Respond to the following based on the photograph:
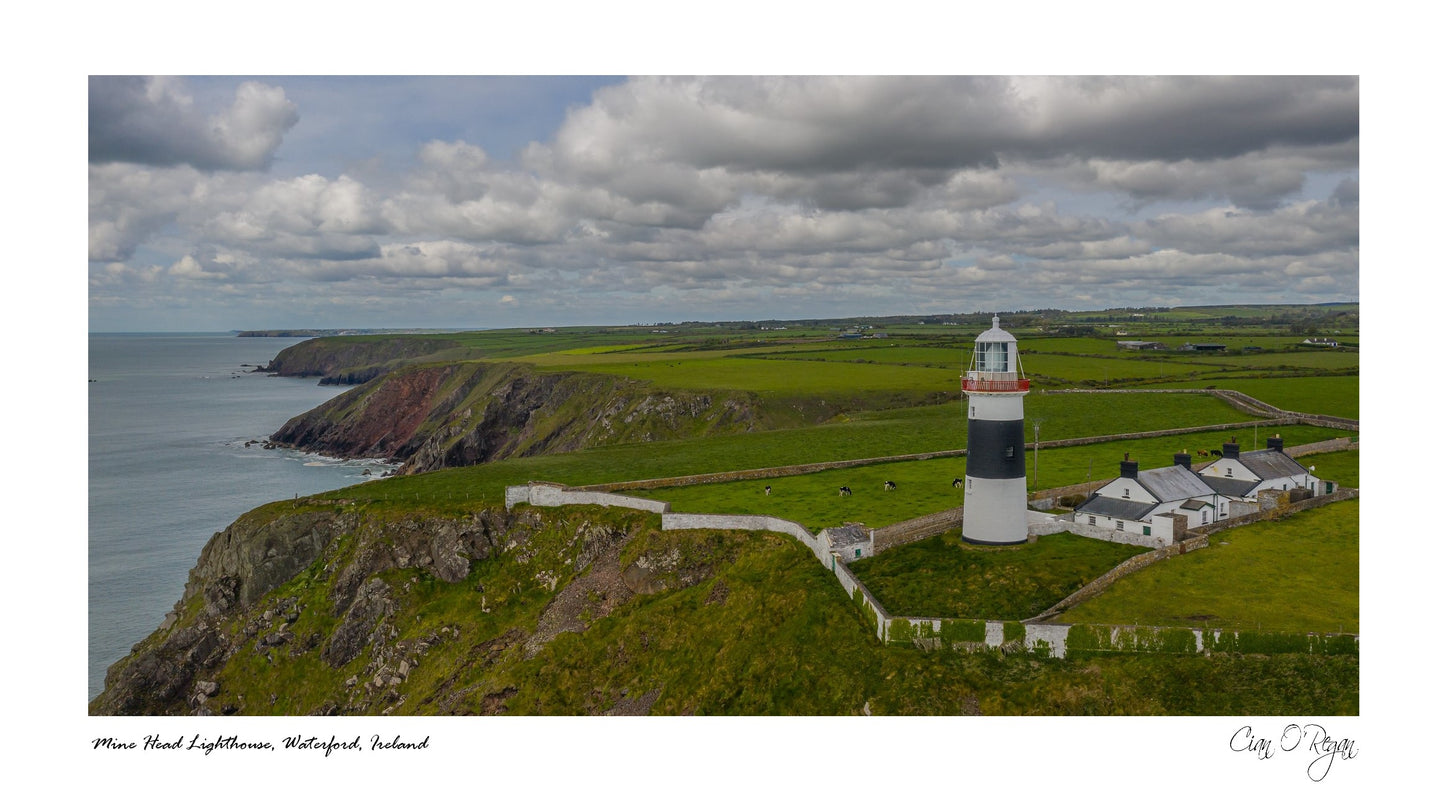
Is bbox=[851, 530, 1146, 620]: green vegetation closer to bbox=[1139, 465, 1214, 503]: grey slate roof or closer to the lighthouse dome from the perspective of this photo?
bbox=[1139, 465, 1214, 503]: grey slate roof

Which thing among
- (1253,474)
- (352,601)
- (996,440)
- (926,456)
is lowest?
(352,601)

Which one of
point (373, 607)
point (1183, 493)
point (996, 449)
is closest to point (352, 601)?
point (373, 607)

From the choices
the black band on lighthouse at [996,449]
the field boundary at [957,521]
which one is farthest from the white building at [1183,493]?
the black band on lighthouse at [996,449]

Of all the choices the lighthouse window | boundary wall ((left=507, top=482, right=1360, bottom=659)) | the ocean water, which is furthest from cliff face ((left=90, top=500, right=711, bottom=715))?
the lighthouse window

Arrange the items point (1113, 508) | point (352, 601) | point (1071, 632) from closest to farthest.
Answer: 1. point (1071, 632)
2. point (1113, 508)
3. point (352, 601)

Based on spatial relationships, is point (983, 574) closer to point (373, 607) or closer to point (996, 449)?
point (996, 449)

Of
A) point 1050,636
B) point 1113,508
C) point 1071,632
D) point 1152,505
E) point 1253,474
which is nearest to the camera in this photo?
point 1071,632
